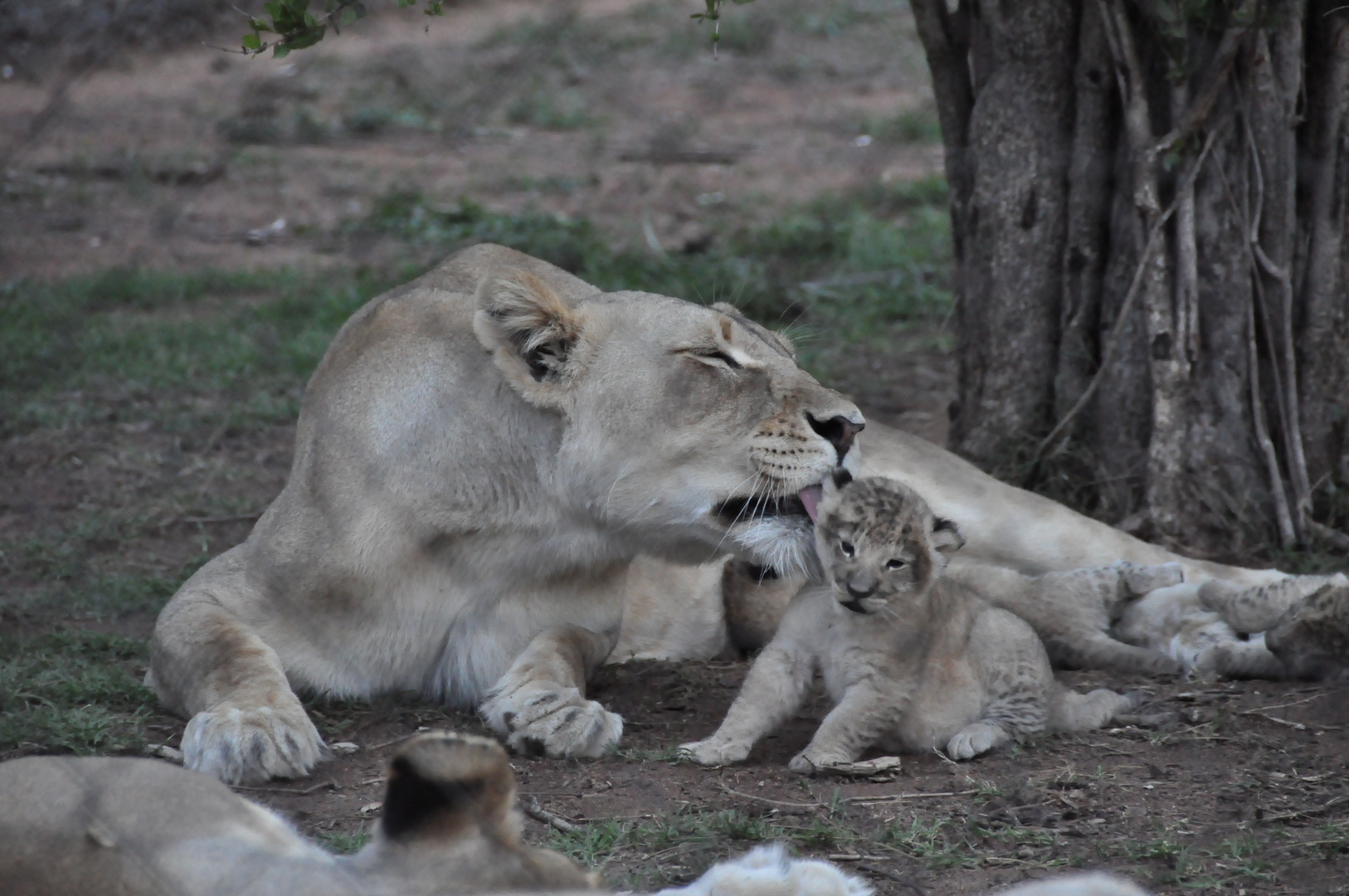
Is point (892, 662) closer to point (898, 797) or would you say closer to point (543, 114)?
A: point (898, 797)

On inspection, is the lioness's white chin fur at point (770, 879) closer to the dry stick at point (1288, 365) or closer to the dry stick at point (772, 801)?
the dry stick at point (772, 801)

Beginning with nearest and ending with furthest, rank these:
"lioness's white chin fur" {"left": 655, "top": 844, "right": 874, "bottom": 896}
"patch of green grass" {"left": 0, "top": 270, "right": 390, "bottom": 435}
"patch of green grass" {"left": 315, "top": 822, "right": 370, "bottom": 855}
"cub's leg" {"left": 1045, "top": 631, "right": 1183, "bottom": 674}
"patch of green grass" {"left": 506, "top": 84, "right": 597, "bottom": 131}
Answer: "lioness's white chin fur" {"left": 655, "top": 844, "right": 874, "bottom": 896}, "patch of green grass" {"left": 315, "top": 822, "right": 370, "bottom": 855}, "cub's leg" {"left": 1045, "top": 631, "right": 1183, "bottom": 674}, "patch of green grass" {"left": 0, "top": 270, "right": 390, "bottom": 435}, "patch of green grass" {"left": 506, "top": 84, "right": 597, "bottom": 131}

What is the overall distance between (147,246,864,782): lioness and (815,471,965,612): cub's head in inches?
7.0

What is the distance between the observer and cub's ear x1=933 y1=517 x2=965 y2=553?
3.13m

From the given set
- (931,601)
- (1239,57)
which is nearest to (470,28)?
(1239,57)

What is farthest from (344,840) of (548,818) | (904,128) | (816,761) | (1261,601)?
(904,128)

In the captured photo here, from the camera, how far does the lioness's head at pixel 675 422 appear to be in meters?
3.23

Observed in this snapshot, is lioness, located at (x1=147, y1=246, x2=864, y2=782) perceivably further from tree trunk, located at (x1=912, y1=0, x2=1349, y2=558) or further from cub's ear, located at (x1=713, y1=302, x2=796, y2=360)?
tree trunk, located at (x1=912, y1=0, x2=1349, y2=558)

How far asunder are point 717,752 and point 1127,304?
1786 mm

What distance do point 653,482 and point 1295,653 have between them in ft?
4.69

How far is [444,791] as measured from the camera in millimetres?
1748

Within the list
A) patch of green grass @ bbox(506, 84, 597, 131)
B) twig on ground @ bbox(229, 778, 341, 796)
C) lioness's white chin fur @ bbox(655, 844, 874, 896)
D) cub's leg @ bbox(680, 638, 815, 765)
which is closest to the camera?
lioness's white chin fur @ bbox(655, 844, 874, 896)

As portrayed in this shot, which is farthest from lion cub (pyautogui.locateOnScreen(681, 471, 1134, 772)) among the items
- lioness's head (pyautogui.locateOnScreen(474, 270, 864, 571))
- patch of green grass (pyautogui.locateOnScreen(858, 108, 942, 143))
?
patch of green grass (pyautogui.locateOnScreen(858, 108, 942, 143))

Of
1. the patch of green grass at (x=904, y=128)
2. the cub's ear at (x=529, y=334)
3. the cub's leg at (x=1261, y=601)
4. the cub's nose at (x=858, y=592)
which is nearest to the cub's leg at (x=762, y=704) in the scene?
the cub's nose at (x=858, y=592)
